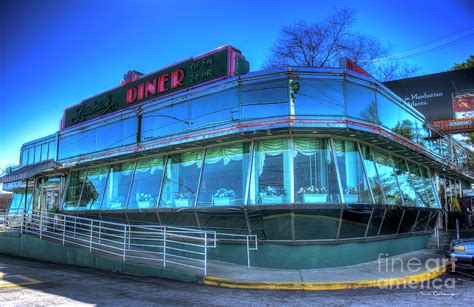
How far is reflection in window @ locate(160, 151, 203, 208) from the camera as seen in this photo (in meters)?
12.8

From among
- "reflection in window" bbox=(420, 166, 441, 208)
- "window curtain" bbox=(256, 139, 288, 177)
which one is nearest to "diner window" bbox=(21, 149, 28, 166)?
"window curtain" bbox=(256, 139, 288, 177)

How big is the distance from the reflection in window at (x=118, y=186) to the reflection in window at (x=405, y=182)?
33.4 ft

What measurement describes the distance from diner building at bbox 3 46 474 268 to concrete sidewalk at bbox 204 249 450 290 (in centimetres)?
63

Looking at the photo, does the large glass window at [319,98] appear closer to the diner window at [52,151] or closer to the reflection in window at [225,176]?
the reflection in window at [225,176]

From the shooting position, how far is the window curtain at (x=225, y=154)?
12000 mm

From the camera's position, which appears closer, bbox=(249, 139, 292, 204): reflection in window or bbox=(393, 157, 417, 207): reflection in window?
bbox=(249, 139, 292, 204): reflection in window

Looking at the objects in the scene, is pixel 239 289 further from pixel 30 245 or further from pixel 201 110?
pixel 30 245

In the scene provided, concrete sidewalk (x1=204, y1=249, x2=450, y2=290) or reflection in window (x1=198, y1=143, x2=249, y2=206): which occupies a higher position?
reflection in window (x1=198, y1=143, x2=249, y2=206)

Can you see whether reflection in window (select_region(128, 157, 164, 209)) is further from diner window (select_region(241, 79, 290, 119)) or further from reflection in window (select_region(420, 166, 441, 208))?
reflection in window (select_region(420, 166, 441, 208))

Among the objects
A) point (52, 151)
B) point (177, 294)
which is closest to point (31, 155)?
point (52, 151)

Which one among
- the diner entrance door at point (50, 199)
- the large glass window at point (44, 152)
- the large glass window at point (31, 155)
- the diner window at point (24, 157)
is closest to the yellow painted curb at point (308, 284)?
the diner entrance door at point (50, 199)

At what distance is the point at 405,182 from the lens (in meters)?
14.9

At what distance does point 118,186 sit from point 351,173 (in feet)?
30.4

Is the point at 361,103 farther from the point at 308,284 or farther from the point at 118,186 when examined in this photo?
the point at 118,186
